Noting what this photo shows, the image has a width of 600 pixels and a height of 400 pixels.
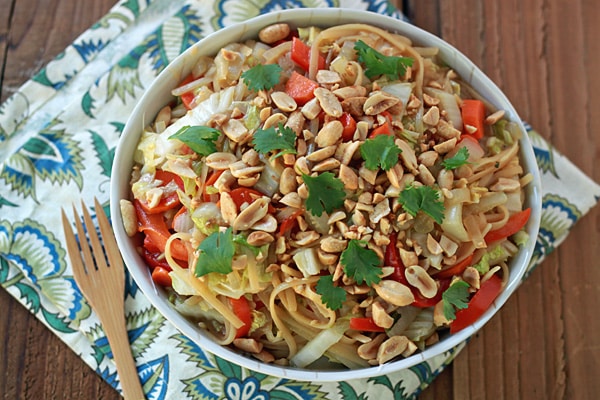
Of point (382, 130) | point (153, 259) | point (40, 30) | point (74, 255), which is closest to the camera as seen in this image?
point (382, 130)

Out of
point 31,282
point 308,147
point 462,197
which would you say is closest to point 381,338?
point 462,197

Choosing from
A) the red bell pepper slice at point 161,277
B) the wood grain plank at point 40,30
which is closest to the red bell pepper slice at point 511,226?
the red bell pepper slice at point 161,277

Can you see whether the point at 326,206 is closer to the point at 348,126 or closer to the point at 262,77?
the point at 348,126

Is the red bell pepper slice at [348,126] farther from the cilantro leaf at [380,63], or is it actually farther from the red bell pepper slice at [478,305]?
the red bell pepper slice at [478,305]

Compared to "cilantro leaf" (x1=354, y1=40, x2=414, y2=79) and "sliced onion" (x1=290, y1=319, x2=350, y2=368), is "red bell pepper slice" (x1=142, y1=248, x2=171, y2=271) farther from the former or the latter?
"cilantro leaf" (x1=354, y1=40, x2=414, y2=79)

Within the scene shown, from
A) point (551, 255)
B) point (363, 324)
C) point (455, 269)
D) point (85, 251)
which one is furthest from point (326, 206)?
point (551, 255)

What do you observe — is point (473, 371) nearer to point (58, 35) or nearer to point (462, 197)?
point (462, 197)

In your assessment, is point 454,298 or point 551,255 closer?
point 454,298
